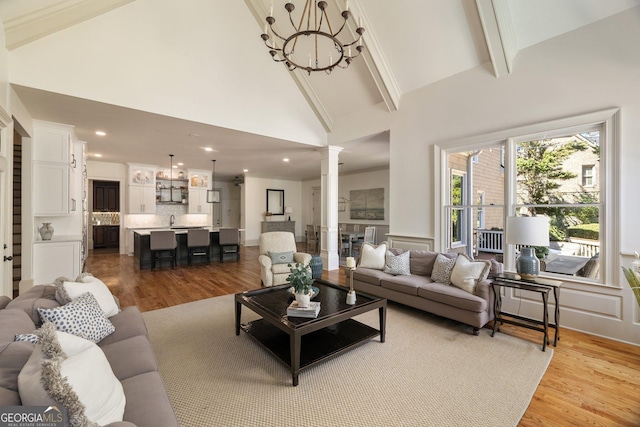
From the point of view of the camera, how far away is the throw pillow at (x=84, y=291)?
2.12m

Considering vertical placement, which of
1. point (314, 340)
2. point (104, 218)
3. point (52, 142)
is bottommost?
point (314, 340)

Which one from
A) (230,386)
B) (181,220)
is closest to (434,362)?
(230,386)

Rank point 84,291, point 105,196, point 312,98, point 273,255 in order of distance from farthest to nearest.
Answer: point 105,196 < point 312,98 < point 273,255 < point 84,291

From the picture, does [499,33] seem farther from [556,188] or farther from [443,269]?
[443,269]

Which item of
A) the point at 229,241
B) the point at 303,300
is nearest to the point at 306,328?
the point at 303,300

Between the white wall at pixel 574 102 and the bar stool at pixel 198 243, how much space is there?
5.06 metres

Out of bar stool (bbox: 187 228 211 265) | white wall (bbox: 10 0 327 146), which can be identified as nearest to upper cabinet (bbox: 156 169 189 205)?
bar stool (bbox: 187 228 211 265)

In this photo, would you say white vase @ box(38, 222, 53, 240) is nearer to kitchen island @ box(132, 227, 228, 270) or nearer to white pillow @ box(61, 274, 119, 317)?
kitchen island @ box(132, 227, 228, 270)

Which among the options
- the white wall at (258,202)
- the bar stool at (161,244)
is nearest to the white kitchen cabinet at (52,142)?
the bar stool at (161,244)

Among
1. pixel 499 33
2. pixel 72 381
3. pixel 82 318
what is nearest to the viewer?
pixel 72 381

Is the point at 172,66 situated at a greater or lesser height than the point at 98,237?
greater

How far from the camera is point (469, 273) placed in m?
3.26

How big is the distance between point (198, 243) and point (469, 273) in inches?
226

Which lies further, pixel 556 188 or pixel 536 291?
pixel 556 188
